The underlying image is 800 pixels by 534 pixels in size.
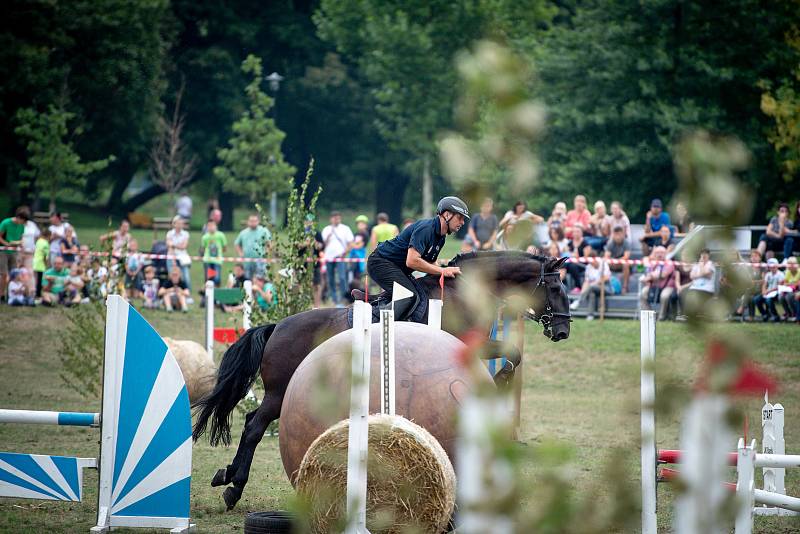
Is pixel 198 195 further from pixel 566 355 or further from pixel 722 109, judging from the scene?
pixel 566 355

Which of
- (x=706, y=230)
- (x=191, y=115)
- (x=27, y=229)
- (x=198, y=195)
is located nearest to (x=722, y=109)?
(x=27, y=229)

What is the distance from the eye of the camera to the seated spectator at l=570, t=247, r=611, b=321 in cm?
1852

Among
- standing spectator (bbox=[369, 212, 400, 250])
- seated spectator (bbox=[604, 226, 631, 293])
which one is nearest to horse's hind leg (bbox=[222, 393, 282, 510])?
seated spectator (bbox=[604, 226, 631, 293])

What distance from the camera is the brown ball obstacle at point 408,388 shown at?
229 inches

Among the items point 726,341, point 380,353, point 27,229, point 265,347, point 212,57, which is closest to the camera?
point 726,341

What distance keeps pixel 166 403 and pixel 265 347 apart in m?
2.15

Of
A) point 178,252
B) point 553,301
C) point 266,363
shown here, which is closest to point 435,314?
point 266,363

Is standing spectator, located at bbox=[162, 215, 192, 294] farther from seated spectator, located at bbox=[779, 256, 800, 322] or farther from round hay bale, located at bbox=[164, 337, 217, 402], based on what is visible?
seated spectator, located at bbox=[779, 256, 800, 322]

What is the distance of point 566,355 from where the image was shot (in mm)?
18156

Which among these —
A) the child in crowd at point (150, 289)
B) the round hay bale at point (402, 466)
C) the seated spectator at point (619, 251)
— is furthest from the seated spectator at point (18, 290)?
the round hay bale at point (402, 466)

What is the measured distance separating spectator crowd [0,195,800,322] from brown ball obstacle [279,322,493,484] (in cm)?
806

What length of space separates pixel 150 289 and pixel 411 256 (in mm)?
13401

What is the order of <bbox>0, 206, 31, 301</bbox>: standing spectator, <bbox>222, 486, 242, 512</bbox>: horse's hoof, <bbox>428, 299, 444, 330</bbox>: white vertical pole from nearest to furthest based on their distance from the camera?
<bbox>428, 299, 444, 330</bbox>: white vertical pole < <bbox>222, 486, 242, 512</bbox>: horse's hoof < <bbox>0, 206, 31, 301</bbox>: standing spectator

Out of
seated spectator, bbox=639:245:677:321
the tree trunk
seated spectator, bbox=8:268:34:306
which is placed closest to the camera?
seated spectator, bbox=639:245:677:321
